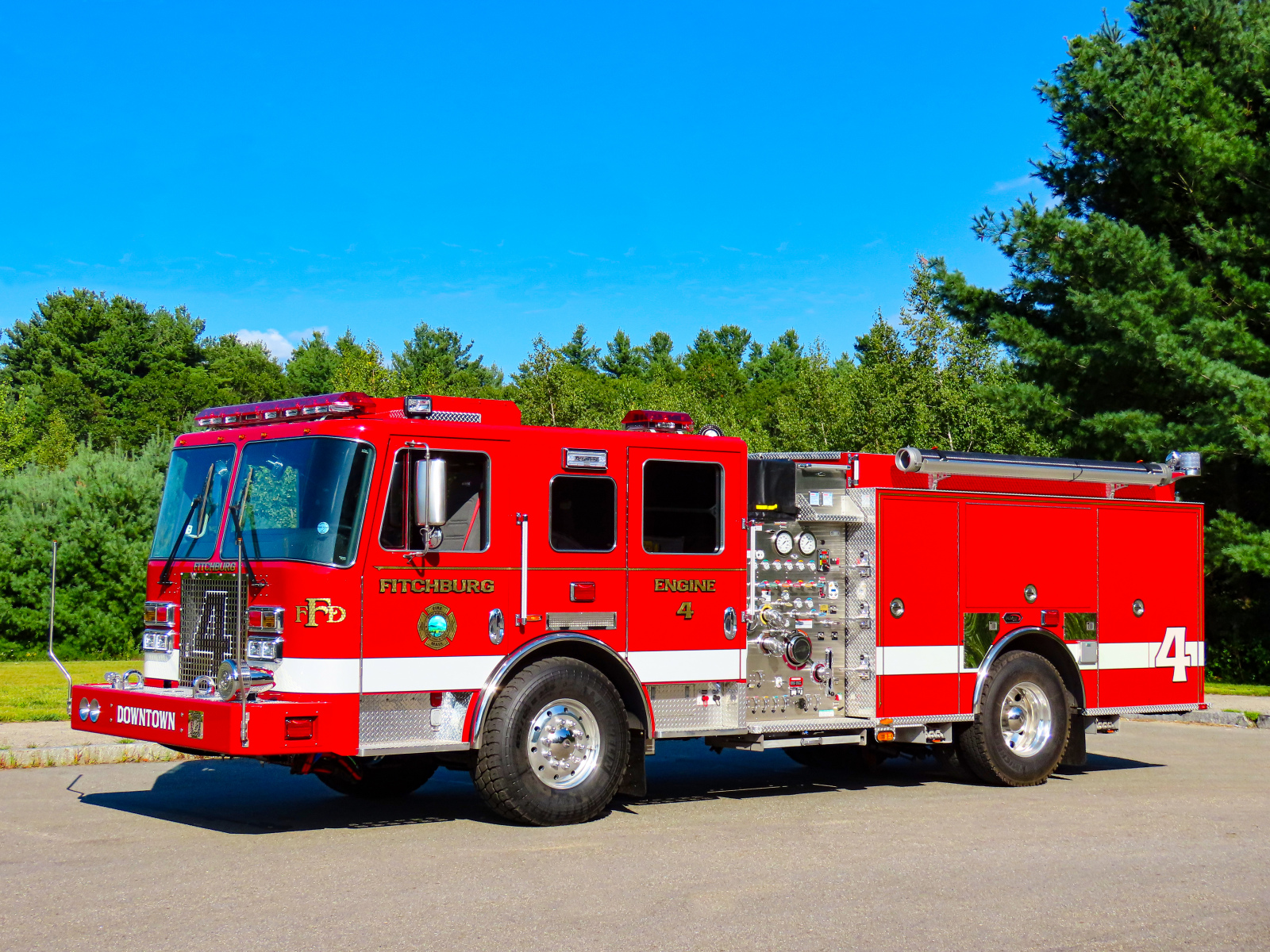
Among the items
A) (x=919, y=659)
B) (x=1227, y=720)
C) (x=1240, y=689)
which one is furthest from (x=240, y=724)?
(x=1240, y=689)

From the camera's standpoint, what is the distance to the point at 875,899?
703 centimetres

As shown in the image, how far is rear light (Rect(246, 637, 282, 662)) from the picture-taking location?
855 centimetres

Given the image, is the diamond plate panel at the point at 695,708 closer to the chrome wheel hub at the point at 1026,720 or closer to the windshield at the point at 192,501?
the chrome wheel hub at the point at 1026,720

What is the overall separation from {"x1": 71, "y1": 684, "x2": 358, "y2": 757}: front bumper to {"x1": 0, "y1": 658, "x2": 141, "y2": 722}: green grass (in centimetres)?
489

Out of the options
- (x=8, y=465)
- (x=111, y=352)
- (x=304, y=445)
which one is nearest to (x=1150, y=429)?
(x=304, y=445)

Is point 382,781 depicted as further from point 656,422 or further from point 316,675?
point 656,422

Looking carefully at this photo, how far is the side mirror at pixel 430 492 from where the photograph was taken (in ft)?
28.4

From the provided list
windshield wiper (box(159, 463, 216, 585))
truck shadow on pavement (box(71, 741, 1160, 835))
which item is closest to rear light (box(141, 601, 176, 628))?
windshield wiper (box(159, 463, 216, 585))

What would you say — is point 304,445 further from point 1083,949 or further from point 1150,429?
point 1150,429

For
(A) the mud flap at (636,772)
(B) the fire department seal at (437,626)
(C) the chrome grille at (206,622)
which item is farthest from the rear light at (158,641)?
(A) the mud flap at (636,772)

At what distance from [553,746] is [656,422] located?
254 centimetres

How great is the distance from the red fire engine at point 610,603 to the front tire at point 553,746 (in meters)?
0.02

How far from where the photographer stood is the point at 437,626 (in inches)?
352

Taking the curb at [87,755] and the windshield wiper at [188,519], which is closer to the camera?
the windshield wiper at [188,519]
